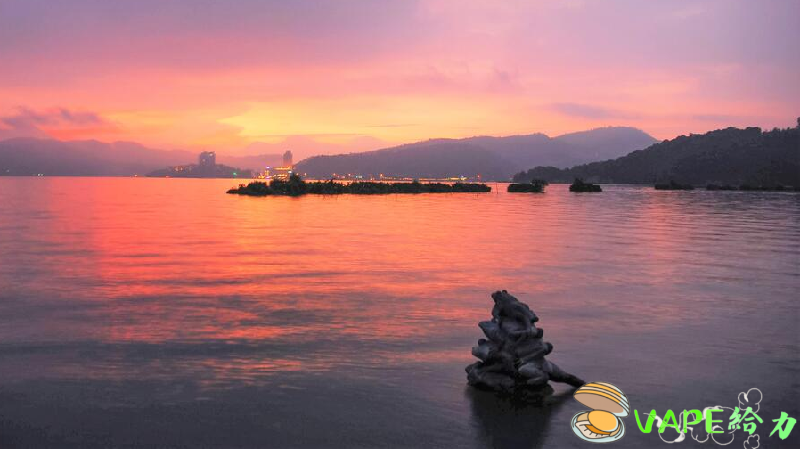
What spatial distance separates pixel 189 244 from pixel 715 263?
2501 cm

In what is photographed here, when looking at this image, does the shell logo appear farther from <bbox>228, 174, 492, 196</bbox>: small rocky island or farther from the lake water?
<bbox>228, 174, 492, 196</bbox>: small rocky island

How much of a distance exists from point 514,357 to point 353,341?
13.7 feet

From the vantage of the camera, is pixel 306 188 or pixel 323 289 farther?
pixel 306 188

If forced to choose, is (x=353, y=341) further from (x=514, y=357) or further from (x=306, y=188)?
(x=306, y=188)

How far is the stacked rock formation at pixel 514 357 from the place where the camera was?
977cm

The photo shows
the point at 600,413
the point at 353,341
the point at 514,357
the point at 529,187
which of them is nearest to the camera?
the point at 600,413

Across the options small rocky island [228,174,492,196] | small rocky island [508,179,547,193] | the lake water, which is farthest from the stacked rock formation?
small rocky island [508,179,547,193]

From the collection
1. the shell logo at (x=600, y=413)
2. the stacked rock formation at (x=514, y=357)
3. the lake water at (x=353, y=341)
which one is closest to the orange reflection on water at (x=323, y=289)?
the lake water at (x=353, y=341)

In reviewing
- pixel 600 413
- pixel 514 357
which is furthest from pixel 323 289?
pixel 600 413

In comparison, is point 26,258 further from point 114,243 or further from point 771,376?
point 771,376

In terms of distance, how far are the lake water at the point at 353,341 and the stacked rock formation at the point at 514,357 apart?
350mm

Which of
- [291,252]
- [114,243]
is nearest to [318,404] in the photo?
[291,252]

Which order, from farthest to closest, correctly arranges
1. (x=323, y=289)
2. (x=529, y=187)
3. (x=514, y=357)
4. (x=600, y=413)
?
(x=529, y=187) → (x=323, y=289) → (x=514, y=357) → (x=600, y=413)

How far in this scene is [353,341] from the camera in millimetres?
12992
